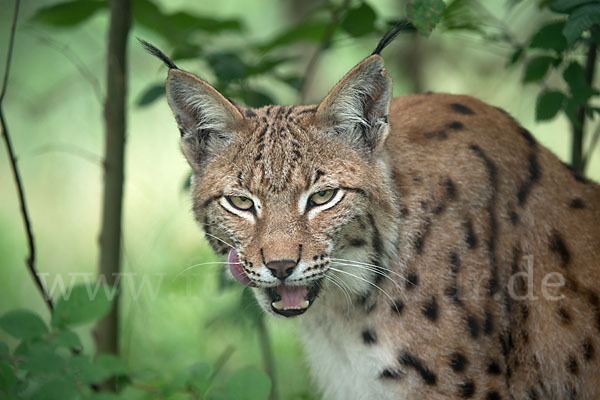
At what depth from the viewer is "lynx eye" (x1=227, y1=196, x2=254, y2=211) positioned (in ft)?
11.8

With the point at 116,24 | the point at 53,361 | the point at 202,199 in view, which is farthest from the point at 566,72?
the point at 53,361

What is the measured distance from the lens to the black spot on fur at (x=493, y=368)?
3.62 m

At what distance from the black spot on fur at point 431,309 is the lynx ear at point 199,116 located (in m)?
1.42

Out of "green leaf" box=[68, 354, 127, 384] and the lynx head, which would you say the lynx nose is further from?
"green leaf" box=[68, 354, 127, 384]

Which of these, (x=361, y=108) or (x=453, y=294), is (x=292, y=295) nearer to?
(x=453, y=294)

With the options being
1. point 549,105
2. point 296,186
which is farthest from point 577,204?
point 296,186

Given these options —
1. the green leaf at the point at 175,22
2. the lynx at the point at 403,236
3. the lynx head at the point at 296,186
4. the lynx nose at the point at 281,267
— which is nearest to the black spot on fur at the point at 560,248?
the lynx at the point at 403,236

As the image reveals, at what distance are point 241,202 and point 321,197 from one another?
1.42ft

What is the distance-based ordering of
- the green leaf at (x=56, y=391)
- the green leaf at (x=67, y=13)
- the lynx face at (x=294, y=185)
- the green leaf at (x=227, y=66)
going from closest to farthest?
1. the green leaf at (x=56, y=391)
2. the lynx face at (x=294, y=185)
3. the green leaf at (x=227, y=66)
4. the green leaf at (x=67, y=13)

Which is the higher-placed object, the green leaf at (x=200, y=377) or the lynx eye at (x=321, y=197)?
the lynx eye at (x=321, y=197)

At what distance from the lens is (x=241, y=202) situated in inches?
142

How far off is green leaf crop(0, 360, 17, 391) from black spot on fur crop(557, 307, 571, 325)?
2.81 m

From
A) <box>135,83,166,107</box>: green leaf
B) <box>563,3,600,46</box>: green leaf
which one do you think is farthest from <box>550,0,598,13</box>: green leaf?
<box>135,83,166,107</box>: green leaf

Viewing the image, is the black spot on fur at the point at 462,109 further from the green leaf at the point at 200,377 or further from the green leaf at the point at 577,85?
the green leaf at the point at 200,377
